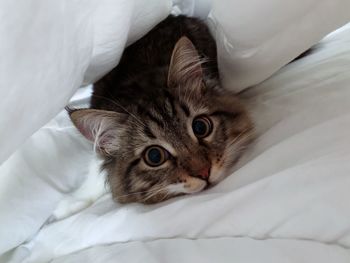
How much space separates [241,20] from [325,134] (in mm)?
353

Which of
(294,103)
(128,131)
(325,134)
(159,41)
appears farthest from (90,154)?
(325,134)

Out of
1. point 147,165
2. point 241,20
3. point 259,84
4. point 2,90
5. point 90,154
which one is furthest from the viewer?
point 90,154

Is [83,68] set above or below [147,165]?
above

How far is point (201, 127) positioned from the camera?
1.17 m

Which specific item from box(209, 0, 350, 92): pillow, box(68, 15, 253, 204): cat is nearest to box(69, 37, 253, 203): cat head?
box(68, 15, 253, 204): cat

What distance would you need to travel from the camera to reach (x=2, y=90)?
779 mm

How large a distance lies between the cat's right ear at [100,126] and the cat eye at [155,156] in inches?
4.6

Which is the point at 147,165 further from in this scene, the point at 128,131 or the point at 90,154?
the point at 90,154

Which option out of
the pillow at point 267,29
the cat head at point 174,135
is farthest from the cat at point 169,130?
the pillow at point 267,29

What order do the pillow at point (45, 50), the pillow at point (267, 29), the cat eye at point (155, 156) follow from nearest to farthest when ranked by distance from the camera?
the pillow at point (45, 50)
the pillow at point (267, 29)
the cat eye at point (155, 156)

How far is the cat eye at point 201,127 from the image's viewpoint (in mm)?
1164

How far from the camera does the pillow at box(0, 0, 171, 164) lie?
2.53 ft

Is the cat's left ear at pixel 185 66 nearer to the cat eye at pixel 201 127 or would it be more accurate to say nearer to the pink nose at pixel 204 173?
the cat eye at pixel 201 127

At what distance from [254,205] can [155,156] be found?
378mm
